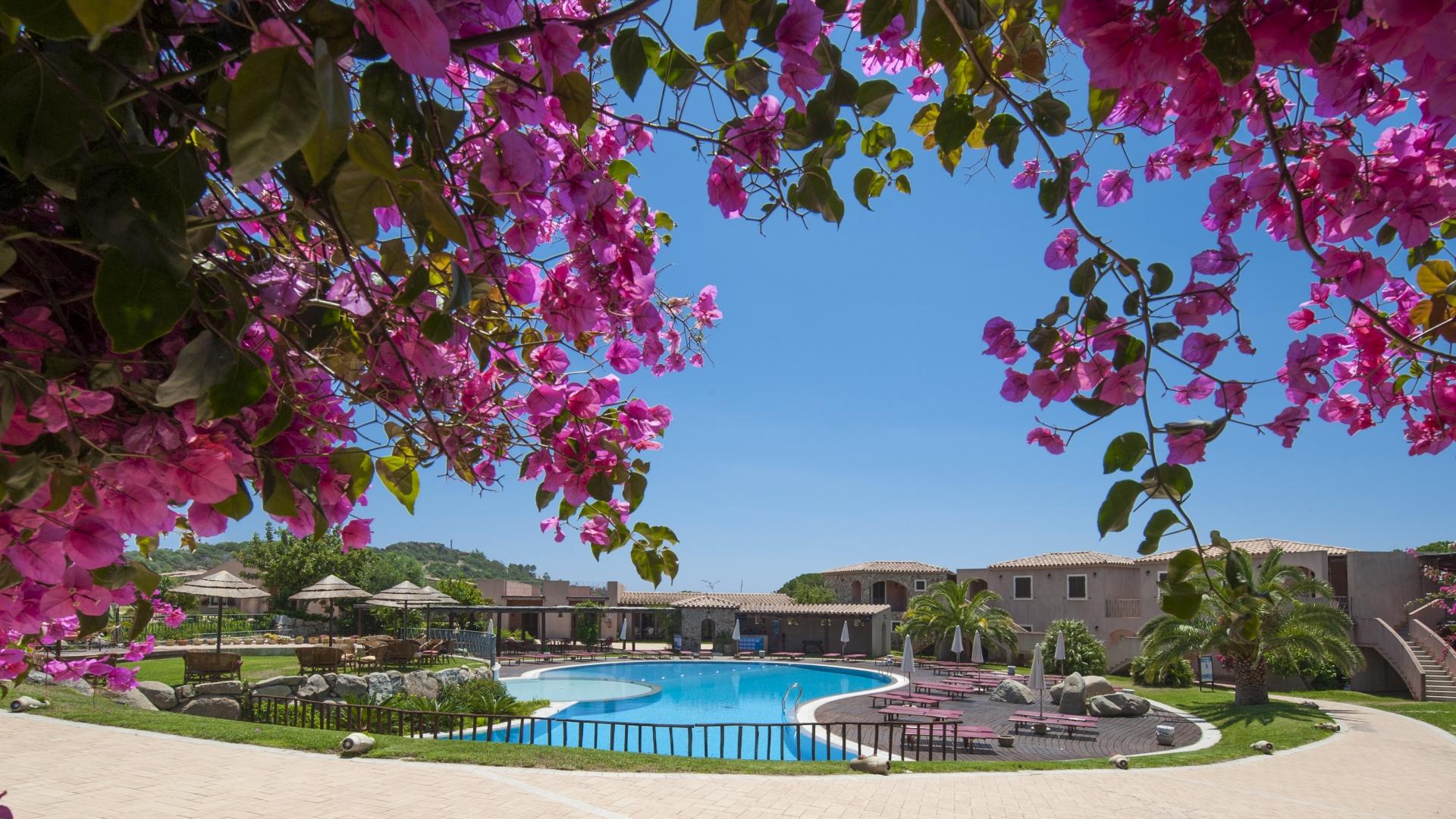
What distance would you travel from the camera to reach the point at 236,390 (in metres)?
1.06

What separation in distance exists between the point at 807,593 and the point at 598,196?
4195cm

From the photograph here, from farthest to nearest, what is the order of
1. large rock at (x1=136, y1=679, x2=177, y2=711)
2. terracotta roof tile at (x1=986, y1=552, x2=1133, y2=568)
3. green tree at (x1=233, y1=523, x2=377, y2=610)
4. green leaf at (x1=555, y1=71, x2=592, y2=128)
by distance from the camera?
green tree at (x1=233, y1=523, x2=377, y2=610) < terracotta roof tile at (x1=986, y1=552, x2=1133, y2=568) < large rock at (x1=136, y1=679, x2=177, y2=711) < green leaf at (x1=555, y1=71, x2=592, y2=128)

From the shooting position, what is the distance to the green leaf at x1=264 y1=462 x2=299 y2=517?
1.61 m

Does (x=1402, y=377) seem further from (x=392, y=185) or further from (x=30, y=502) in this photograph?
(x=30, y=502)

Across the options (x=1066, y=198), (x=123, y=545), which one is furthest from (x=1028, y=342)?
(x=123, y=545)

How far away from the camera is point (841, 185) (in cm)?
203

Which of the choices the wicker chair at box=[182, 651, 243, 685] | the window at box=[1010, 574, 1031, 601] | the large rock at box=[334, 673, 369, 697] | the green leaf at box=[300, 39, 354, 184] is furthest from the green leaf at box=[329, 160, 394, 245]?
the window at box=[1010, 574, 1031, 601]

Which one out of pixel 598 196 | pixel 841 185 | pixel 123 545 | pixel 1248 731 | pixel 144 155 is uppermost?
pixel 841 185

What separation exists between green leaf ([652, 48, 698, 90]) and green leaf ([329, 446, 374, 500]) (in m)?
0.97

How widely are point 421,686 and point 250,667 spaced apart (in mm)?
7783

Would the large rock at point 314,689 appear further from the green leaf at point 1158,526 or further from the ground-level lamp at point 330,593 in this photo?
the green leaf at point 1158,526

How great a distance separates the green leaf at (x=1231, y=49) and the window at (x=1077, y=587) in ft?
109

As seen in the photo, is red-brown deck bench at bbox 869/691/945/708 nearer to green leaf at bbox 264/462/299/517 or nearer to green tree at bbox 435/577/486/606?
green leaf at bbox 264/462/299/517

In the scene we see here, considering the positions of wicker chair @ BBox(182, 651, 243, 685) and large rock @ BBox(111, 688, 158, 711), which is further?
wicker chair @ BBox(182, 651, 243, 685)
